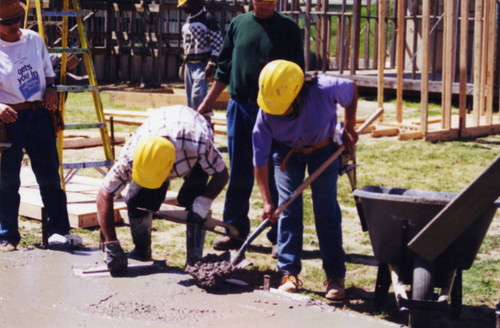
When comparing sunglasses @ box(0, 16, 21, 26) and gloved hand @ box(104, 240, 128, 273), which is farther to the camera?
sunglasses @ box(0, 16, 21, 26)

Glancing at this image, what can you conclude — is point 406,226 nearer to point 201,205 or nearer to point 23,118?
point 201,205

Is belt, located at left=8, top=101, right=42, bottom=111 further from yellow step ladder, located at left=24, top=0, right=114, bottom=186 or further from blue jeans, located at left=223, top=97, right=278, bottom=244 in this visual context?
blue jeans, located at left=223, top=97, right=278, bottom=244

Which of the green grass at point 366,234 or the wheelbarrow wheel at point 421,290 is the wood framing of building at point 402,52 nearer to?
the green grass at point 366,234

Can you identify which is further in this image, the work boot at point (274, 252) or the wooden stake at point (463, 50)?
the wooden stake at point (463, 50)

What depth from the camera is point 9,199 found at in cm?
622

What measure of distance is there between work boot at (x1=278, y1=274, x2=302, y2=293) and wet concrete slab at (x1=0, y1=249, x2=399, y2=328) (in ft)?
0.27

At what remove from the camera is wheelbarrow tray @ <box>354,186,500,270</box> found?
14.5 feet

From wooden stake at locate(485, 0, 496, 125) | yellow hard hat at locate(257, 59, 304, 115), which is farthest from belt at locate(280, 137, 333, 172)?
wooden stake at locate(485, 0, 496, 125)

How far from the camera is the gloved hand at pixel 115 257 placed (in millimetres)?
5582

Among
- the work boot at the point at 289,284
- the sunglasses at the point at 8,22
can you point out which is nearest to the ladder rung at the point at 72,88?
the sunglasses at the point at 8,22

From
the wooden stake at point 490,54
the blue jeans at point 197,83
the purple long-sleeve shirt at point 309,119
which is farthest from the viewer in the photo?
the wooden stake at point 490,54

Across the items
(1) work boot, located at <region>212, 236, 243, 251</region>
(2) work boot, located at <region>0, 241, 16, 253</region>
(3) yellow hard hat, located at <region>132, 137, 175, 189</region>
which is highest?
(3) yellow hard hat, located at <region>132, 137, 175, 189</region>

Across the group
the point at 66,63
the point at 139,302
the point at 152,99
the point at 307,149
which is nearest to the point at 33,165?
the point at 66,63

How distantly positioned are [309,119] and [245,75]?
1.12 meters
